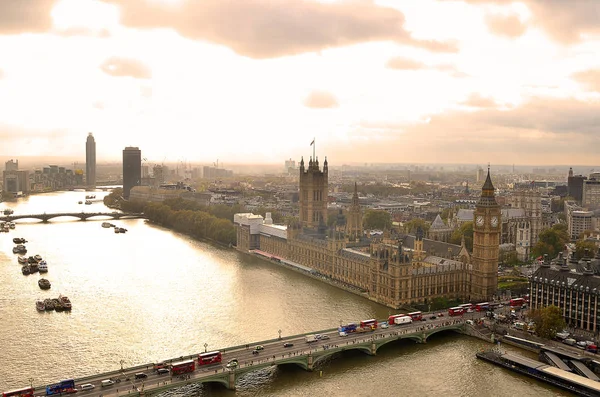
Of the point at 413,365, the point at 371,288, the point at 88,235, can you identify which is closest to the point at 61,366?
the point at 413,365

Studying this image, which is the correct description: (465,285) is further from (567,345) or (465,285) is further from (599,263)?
(567,345)

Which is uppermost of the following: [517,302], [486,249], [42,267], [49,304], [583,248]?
[486,249]

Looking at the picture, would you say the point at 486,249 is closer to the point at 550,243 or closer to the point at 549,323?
the point at 549,323

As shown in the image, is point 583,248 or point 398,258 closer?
point 398,258

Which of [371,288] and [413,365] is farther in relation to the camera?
[371,288]

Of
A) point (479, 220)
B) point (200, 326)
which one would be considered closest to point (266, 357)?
point (200, 326)

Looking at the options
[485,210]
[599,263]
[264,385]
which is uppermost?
[485,210]

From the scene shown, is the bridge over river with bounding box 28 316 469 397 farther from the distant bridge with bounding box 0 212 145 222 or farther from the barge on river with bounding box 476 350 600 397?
the distant bridge with bounding box 0 212 145 222
